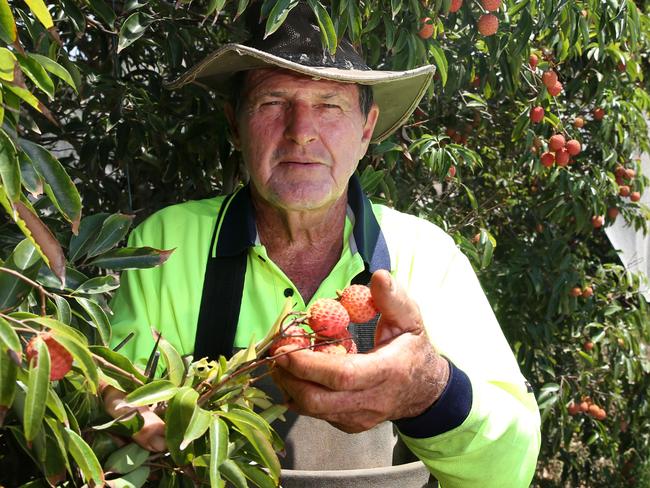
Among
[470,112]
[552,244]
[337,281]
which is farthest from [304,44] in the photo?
[552,244]

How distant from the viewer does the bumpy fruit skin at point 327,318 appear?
1.25 metres

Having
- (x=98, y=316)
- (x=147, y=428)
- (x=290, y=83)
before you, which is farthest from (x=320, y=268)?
(x=147, y=428)

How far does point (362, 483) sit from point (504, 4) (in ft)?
5.74

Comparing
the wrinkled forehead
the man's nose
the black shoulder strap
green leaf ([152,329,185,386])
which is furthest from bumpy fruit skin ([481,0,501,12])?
green leaf ([152,329,185,386])

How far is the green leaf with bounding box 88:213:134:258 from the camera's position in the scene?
1566mm

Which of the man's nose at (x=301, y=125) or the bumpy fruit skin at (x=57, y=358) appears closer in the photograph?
the bumpy fruit skin at (x=57, y=358)

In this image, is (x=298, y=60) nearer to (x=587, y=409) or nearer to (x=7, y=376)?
(x=7, y=376)

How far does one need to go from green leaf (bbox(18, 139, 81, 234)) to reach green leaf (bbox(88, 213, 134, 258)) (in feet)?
1.44

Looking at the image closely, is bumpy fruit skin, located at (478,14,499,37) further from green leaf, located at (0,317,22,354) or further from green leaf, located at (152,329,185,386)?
green leaf, located at (0,317,22,354)

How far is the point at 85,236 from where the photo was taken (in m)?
1.57

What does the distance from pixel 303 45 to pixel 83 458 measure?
3.56ft

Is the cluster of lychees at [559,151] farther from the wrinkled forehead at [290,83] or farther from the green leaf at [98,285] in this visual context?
the green leaf at [98,285]

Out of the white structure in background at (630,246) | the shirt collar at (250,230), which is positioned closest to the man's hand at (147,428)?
the shirt collar at (250,230)

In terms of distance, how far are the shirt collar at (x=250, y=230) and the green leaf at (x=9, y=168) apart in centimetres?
87
